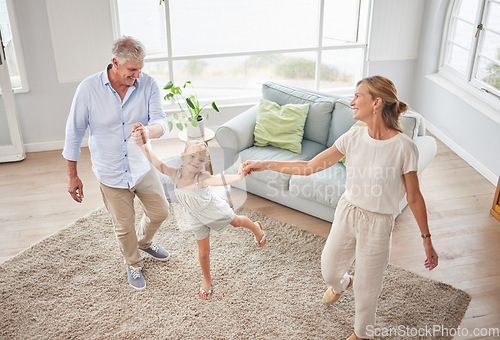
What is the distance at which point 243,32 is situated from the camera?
5.60m

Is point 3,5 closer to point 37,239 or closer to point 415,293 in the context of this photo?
point 37,239

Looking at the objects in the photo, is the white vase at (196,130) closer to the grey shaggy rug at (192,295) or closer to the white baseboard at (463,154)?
the grey shaggy rug at (192,295)

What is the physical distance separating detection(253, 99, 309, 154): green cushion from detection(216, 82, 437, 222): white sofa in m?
0.05

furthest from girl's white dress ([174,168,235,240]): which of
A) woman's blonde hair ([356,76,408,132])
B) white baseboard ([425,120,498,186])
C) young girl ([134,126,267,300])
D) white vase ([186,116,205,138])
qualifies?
white baseboard ([425,120,498,186])

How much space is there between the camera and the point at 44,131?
5246 millimetres

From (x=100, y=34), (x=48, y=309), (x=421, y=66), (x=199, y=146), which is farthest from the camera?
(x=421, y=66)

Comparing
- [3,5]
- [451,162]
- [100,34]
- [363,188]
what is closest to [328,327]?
[363,188]

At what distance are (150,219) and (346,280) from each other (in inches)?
52.0

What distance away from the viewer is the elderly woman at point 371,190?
96.8 inches

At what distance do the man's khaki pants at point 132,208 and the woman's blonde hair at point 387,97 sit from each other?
1466 millimetres

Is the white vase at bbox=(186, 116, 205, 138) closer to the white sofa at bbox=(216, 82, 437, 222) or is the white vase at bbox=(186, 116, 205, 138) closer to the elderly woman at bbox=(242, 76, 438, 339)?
the white sofa at bbox=(216, 82, 437, 222)

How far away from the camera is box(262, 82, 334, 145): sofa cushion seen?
4305 mm

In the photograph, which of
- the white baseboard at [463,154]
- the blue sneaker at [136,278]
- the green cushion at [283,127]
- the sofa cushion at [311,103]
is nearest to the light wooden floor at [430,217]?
the white baseboard at [463,154]

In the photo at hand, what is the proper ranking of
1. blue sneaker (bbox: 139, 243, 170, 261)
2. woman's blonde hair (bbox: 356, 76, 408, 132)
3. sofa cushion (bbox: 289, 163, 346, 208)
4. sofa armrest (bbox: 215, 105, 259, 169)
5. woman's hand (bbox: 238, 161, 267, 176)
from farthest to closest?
sofa armrest (bbox: 215, 105, 259, 169) < sofa cushion (bbox: 289, 163, 346, 208) < blue sneaker (bbox: 139, 243, 170, 261) < woman's hand (bbox: 238, 161, 267, 176) < woman's blonde hair (bbox: 356, 76, 408, 132)
